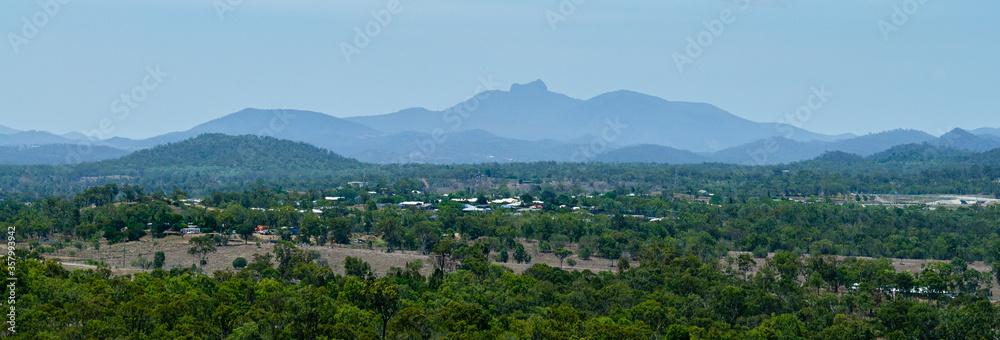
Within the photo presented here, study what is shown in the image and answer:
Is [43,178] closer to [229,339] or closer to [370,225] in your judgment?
[370,225]

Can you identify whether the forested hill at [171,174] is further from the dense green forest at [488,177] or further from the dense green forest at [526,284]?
the dense green forest at [526,284]

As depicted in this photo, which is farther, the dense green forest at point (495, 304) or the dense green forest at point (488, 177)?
the dense green forest at point (488, 177)

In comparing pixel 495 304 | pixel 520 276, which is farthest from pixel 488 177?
pixel 495 304

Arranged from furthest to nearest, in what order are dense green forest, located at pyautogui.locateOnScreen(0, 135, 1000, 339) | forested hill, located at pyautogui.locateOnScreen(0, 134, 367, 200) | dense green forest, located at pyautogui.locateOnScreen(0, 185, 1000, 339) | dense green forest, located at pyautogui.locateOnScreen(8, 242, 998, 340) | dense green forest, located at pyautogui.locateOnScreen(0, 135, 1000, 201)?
1. forested hill, located at pyautogui.locateOnScreen(0, 134, 367, 200)
2. dense green forest, located at pyautogui.locateOnScreen(0, 135, 1000, 201)
3. dense green forest, located at pyautogui.locateOnScreen(0, 135, 1000, 339)
4. dense green forest, located at pyautogui.locateOnScreen(0, 185, 1000, 339)
5. dense green forest, located at pyautogui.locateOnScreen(8, 242, 998, 340)

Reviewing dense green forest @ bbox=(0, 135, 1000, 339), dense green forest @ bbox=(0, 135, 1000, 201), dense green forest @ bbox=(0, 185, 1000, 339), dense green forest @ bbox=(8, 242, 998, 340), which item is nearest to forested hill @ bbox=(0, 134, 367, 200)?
dense green forest @ bbox=(0, 135, 1000, 201)

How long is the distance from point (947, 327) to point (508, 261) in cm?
3063

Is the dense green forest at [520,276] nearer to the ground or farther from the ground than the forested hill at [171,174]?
nearer to the ground

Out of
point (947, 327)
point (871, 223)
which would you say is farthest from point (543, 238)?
point (947, 327)

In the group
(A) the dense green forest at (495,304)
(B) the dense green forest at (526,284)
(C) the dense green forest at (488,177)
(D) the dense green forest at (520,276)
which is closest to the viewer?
(A) the dense green forest at (495,304)

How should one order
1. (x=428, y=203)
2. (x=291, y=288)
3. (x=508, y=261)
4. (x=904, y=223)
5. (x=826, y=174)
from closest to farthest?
1. (x=291, y=288)
2. (x=508, y=261)
3. (x=904, y=223)
4. (x=428, y=203)
5. (x=826, y=174)

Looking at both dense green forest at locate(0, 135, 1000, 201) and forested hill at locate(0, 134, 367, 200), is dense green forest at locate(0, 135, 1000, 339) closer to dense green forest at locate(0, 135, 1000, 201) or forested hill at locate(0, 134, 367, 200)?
dense green forest at locate(0, 135, 1000, 201)

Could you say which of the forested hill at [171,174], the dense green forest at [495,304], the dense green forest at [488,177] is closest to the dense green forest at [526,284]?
the dense green forest at [495,304]

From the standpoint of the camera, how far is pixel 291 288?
38781 mm

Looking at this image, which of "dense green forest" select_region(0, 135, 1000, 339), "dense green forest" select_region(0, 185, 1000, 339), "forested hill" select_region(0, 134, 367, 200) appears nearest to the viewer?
"dense green forest" select_region(0, 185, 1000, 339)
